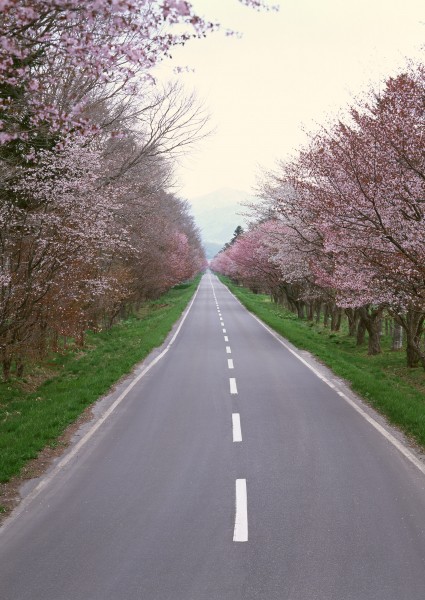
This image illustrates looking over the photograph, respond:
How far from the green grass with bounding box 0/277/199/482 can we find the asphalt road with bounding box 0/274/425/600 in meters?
0.87

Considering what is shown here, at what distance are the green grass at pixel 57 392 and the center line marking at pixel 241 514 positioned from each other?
3.46 metres

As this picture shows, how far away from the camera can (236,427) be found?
394 inches

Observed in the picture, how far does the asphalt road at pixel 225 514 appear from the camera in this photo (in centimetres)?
485

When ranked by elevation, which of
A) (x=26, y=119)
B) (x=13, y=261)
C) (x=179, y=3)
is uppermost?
(x=26, y=119)

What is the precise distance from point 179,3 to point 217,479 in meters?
6.07

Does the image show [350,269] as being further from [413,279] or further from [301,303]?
[301,303]

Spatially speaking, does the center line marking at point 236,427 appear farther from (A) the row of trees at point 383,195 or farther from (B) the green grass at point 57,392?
(A) the row of trees at point 383,195

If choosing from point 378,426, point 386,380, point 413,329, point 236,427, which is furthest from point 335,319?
point 236,427

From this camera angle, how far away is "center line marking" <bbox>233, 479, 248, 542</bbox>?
5.71 meters

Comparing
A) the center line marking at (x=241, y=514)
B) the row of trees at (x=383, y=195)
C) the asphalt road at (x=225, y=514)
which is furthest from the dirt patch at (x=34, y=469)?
the row of trees at (x=383, y=195)

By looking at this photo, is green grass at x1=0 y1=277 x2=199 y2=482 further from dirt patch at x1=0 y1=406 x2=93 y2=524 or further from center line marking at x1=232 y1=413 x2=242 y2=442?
center line marking at x1=232 y1=413 x2=242 y2=442

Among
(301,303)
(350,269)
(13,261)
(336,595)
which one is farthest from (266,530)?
(301,303)

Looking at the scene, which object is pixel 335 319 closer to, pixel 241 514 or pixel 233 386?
pixel 233 386

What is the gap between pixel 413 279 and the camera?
13.3m
